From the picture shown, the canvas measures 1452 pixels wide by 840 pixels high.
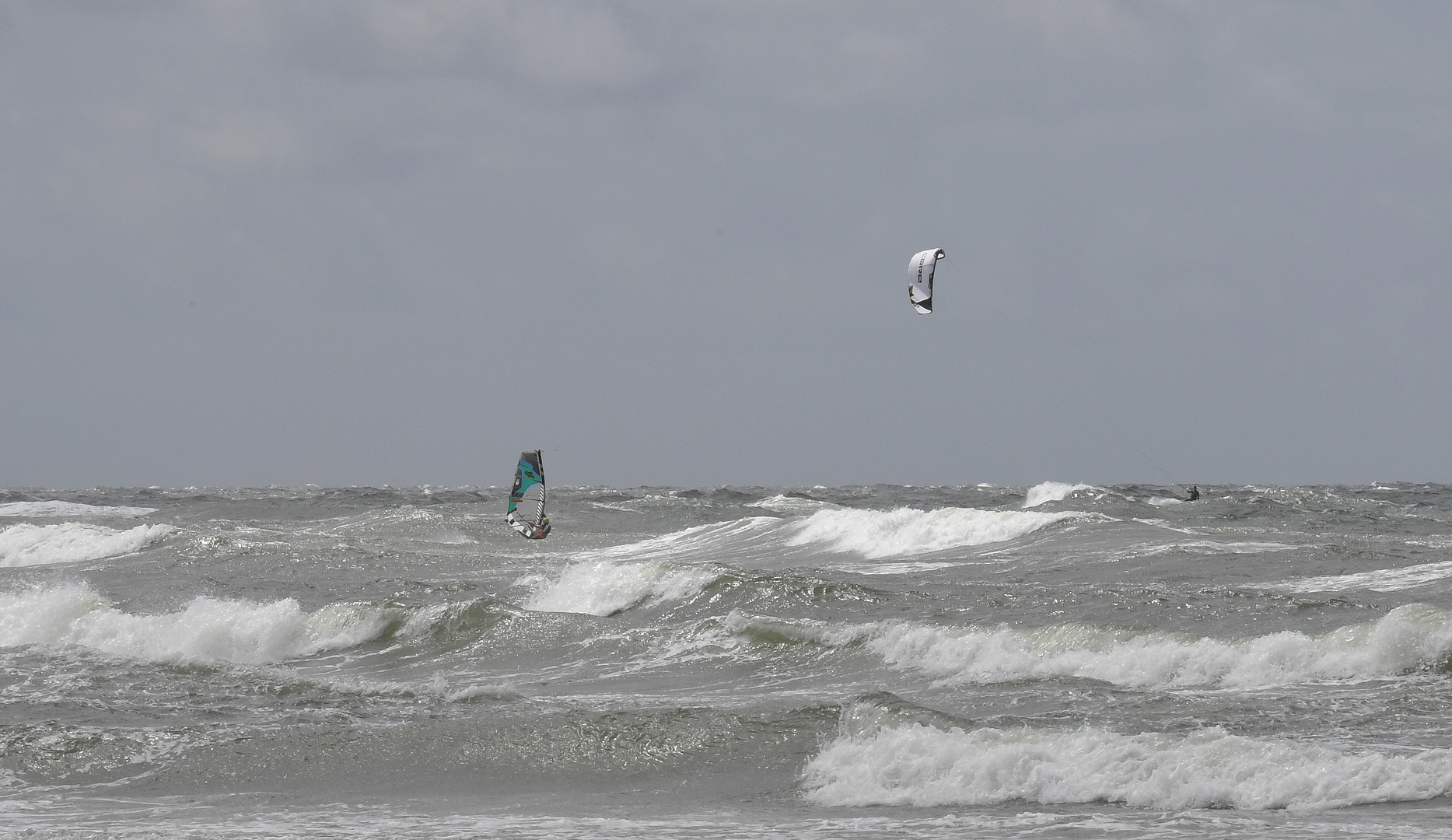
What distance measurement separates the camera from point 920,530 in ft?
88.5

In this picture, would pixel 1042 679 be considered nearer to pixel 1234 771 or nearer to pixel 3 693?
pixel 1234 771

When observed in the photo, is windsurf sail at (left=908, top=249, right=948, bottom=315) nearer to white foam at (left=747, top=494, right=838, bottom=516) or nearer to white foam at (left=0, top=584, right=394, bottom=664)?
white foam at (left=0, top=584, right=394, bottom=664)

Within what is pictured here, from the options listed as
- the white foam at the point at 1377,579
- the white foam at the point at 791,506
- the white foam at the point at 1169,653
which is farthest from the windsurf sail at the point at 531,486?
the white foam at the point at 791,506

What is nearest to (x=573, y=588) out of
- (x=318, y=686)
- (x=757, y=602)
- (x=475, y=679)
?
(x=757, y=602)

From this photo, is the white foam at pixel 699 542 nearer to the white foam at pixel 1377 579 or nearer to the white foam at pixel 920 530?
the white foam at pixel 920 530

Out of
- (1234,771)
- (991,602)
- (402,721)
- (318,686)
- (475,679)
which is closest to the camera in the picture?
(1234,771)

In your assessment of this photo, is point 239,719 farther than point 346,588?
No

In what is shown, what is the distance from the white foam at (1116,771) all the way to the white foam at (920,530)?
1683 centimetres

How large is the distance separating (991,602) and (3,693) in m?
9.82

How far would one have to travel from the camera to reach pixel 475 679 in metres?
13.1

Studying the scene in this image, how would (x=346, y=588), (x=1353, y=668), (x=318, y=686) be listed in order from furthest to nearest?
(x=346, y=588) → (x=318, y=686) → (x=1353, y=668)

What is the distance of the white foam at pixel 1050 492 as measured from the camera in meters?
42.2

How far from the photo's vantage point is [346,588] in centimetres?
2064

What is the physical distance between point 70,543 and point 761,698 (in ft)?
74.7
